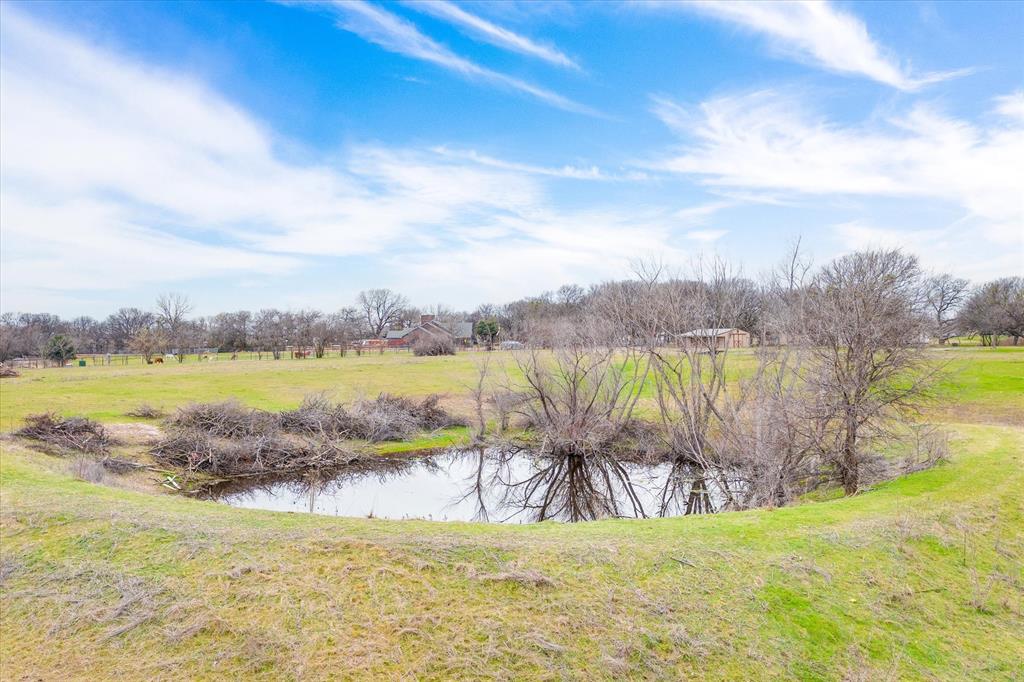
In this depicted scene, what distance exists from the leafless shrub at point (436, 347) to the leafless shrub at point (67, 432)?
4141 centimetres

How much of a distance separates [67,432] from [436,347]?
42591 millimetres

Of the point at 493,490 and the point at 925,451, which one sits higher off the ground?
the point at 925,451

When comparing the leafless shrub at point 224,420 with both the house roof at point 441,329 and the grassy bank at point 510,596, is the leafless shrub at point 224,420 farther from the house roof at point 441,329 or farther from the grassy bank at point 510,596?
→ the house roof at point 441,329

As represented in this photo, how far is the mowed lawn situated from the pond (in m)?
4.23

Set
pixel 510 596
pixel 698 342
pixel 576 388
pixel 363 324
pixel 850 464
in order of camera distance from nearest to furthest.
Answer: pixel 510 596 < pixel 850 464 < pixel 698 342 < pixel 576 388 < pixel 363 324

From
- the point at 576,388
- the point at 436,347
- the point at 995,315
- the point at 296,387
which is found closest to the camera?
the point at 576,388

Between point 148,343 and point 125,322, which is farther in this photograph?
point 125,322

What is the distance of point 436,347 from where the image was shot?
59.8m

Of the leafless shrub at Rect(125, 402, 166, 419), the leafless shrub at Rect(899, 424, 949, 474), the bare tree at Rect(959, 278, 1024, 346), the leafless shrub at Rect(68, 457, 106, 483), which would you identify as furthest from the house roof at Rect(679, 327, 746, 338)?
the bare tree at Rect(959, 278, 1024, 346)

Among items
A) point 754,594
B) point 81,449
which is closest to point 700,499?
point 754,594

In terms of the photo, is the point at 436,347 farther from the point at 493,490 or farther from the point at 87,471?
the point at 87,471

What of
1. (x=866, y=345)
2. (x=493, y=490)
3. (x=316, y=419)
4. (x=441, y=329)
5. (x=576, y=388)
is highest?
(x=441, y=329)

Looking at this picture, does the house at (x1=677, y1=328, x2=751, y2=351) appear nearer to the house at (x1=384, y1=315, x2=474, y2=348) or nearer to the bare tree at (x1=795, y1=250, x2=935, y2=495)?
the bare tree at (x1=795, y1=250, x2=935, y2=495)

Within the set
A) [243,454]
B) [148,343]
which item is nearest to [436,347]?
[148,343]
